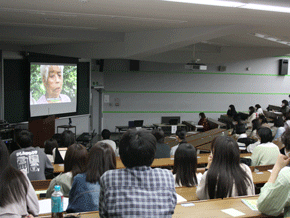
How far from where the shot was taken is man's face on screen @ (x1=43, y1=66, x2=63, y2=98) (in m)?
10.3

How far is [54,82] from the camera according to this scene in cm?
1048

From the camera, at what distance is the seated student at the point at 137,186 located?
1.73 m

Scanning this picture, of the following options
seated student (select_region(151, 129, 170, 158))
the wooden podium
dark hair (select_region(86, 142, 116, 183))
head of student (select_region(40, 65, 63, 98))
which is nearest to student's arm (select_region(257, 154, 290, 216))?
dark hair (select_region(86, 142, 116, 183))

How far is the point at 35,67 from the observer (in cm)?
982

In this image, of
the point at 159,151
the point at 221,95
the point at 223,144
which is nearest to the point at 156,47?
the point at 159,151

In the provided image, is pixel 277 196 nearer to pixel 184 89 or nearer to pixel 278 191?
pixel 278 191

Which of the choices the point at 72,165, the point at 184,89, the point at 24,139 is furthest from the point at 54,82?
the point at 72,165

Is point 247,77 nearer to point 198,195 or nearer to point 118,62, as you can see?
point 118,62

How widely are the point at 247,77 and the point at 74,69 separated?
8586 millimetres

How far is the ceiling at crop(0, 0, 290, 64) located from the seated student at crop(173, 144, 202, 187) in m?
2.10

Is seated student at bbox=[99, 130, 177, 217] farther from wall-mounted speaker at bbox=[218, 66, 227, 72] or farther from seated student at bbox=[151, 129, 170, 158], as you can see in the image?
wall-mounted speaker at bbox=[218, 66, 227, 72]

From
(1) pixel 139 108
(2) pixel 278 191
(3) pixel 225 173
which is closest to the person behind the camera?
(2) pixel 278 191

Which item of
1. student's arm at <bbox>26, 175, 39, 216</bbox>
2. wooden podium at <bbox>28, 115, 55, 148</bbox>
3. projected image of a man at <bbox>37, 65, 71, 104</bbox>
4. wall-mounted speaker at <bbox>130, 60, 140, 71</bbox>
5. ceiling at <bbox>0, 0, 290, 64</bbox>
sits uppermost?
ceiling at <bbox>0, 0, 290, 64</bbox>

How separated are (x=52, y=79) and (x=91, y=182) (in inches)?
332
